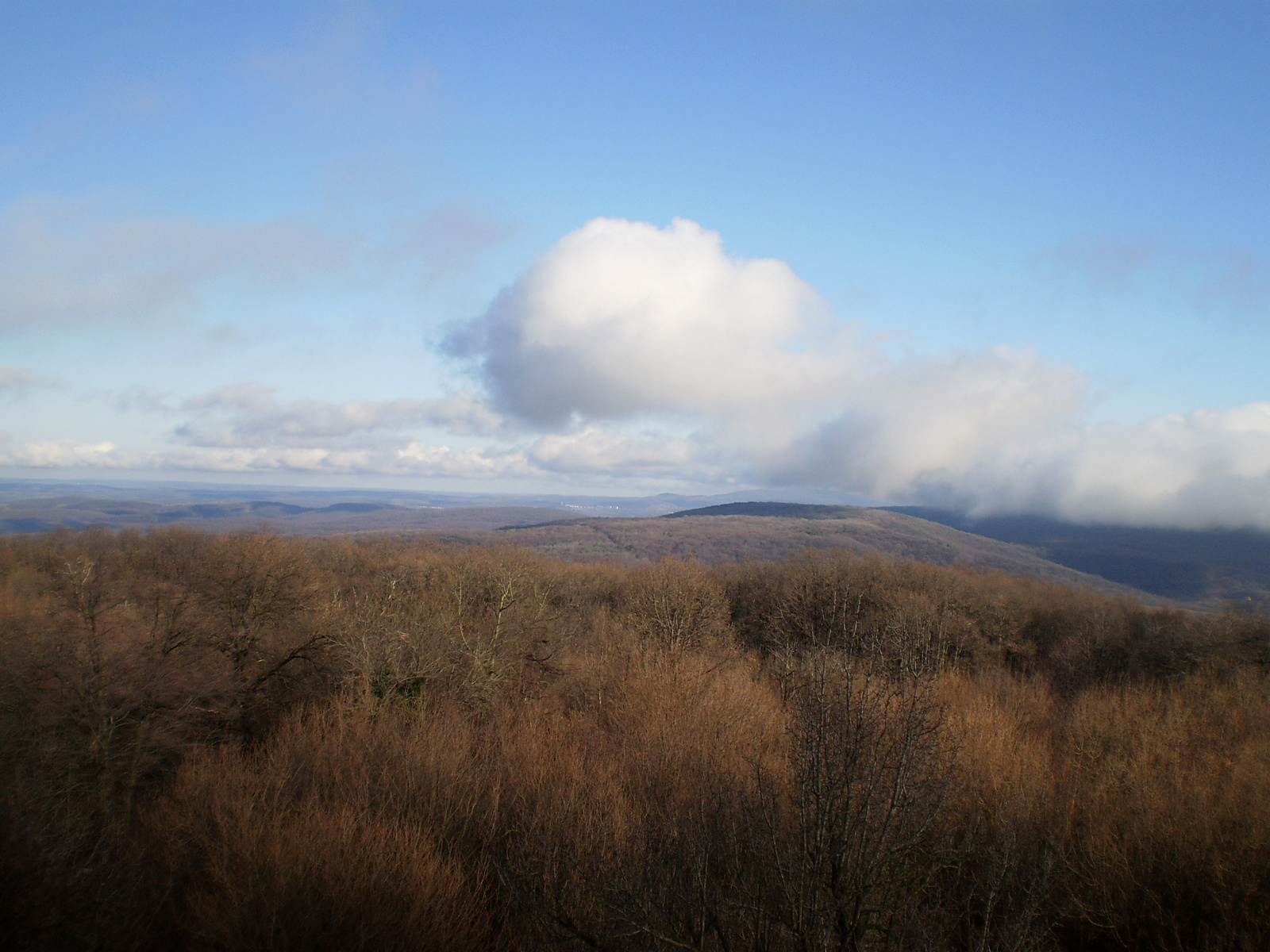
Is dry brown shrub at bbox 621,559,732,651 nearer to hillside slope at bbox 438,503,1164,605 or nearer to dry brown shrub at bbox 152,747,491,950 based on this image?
dry brown shrub at bbox 152,747,491,950

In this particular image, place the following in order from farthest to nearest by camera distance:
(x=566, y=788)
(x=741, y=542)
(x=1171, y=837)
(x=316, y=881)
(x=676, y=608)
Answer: (x=741, y=542), (x=676, y=608), (x=566, y=788), (x=1171, y=837), (x=316, y=881)

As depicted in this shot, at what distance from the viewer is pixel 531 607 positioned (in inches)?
1416

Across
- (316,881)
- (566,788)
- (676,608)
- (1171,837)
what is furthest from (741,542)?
(316,881)

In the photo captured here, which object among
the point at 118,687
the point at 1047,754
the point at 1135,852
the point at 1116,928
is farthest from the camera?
the point at 118,687

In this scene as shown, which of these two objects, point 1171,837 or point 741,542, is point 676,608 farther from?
point 741,542

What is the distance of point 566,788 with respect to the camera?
48.7 ft

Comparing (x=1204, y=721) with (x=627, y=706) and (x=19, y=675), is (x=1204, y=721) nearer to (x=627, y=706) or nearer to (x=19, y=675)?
(x=627, y=706)

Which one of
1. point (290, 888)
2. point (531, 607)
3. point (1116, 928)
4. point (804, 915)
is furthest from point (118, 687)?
point (1116, 928)

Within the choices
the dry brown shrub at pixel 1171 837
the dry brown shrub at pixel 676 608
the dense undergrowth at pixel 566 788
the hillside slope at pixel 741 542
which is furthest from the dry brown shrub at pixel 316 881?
the hillside slope at pixel 741 542

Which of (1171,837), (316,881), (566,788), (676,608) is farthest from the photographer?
(676,608)

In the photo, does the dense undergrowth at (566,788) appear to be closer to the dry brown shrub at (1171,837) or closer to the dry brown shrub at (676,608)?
the dry brown shrub at (1171,837)

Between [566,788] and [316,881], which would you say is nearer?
[316,881]

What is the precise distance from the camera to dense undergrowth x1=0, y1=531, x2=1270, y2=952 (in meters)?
7.09

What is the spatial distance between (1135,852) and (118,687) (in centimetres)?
2831
